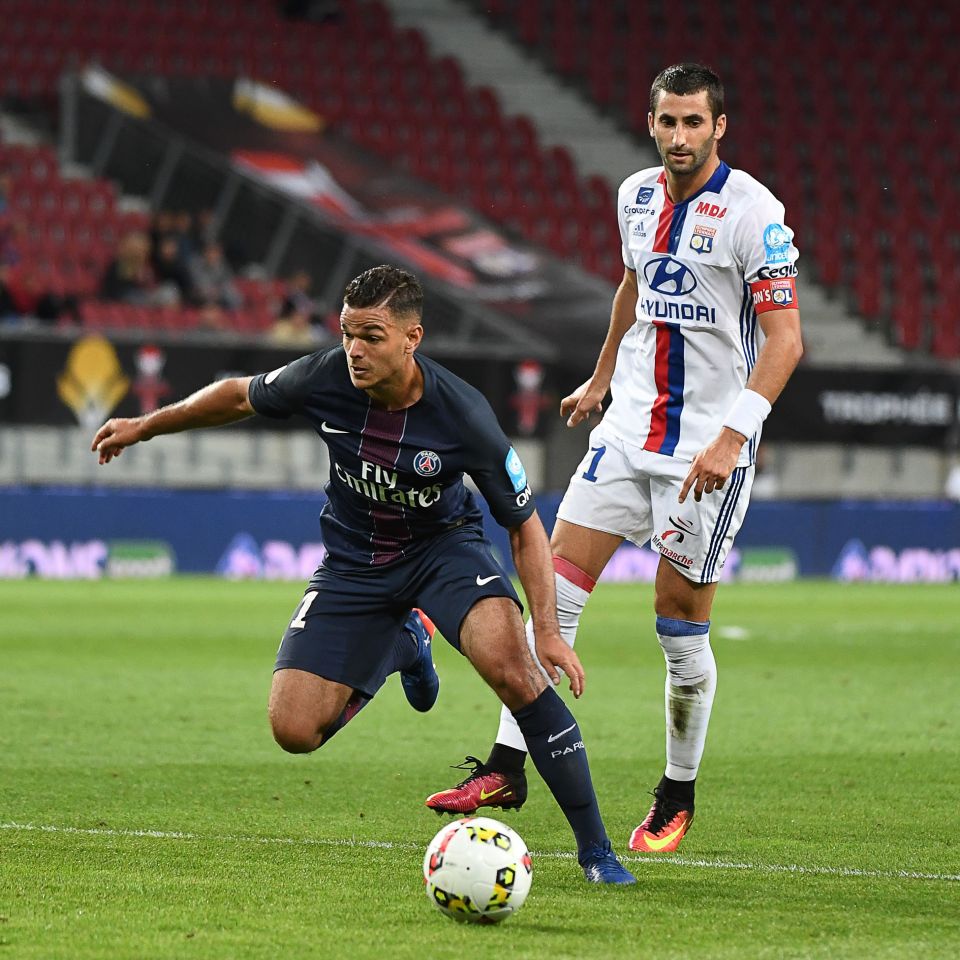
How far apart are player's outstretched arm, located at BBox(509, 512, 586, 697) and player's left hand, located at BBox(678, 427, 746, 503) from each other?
43cm

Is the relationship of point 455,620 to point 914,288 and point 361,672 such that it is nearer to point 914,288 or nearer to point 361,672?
point 361,672

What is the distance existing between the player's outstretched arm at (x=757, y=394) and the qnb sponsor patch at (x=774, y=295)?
0.07 ft

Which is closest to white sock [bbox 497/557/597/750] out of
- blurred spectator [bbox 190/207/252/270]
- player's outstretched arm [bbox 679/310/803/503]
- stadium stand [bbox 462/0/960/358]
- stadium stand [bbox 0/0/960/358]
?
player's outstretched arm [bbox 679/310/803/503]

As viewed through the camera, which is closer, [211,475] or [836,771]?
[836,771]

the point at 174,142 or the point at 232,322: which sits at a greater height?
the point at 174,142

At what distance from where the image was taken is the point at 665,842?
5.45 meters

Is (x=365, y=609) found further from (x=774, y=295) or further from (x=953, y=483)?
(x=953, y=483)

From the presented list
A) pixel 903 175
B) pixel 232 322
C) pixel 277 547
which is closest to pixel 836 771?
pixel 277 547

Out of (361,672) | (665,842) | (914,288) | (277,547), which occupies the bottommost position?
(277,547)

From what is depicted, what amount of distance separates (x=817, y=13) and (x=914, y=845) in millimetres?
25426

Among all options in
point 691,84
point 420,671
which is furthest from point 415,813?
point 691,84

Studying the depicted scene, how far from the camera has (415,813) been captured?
6.04 meters

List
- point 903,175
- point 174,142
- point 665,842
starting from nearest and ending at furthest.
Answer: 1. point 665,842
2. point 174,142
3. point 903,175

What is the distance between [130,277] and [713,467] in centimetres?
1455
